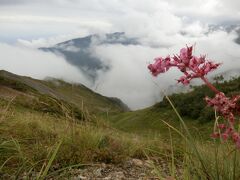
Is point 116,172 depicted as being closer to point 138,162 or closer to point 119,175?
point 119,175

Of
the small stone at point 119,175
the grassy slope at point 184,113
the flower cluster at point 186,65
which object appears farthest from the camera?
the grassy slope at point 184,113

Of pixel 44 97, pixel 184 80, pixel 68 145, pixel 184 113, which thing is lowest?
pixel 184 113

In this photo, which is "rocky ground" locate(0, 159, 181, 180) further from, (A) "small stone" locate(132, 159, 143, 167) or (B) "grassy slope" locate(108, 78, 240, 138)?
(B) "grassy slope" locate(108, 78, 240, 138)

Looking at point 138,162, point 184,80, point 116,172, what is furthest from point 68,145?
point 184,80

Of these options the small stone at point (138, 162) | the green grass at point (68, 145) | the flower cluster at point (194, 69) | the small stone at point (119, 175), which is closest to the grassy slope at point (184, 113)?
the green grass at point (68, 145)

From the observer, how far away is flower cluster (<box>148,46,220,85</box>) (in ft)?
9.11

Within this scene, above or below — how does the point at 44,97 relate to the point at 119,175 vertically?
above

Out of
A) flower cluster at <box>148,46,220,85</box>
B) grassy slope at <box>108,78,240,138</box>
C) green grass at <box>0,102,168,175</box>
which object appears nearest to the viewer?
flower cluster at <box>148,46,220,85</box>

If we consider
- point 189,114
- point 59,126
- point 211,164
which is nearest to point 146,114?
point 189,114

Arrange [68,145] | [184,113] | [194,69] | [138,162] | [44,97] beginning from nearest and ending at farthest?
1. [194,69]
2. [68,145]
3. [138,162]
4. [44,97]
5. [184,113]

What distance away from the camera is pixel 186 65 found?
9.20ft

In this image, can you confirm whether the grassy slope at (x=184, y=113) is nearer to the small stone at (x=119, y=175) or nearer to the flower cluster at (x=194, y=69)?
the small stone at (x=119, y=175)

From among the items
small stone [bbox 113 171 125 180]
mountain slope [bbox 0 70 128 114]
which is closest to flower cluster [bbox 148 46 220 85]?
mountain slope [bbox 0 70 128 114]

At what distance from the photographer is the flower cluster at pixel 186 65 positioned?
278cm
